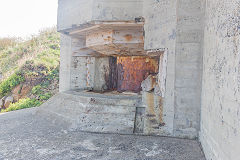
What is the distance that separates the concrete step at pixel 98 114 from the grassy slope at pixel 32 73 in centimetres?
447

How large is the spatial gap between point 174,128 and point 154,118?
38 centimetres

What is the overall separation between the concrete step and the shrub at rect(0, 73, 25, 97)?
626cm

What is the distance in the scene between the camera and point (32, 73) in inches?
352

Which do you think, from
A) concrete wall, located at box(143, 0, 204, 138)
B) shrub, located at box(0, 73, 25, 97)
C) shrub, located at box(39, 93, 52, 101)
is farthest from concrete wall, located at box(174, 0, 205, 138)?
shrub, located at box(0, 73, 25, 97)

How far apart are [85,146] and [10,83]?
27.5ft

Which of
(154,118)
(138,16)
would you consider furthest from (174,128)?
(138,16)

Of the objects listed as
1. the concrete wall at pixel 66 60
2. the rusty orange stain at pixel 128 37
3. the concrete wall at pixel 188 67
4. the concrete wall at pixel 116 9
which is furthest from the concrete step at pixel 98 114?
the concrete wall at pixel 116 9

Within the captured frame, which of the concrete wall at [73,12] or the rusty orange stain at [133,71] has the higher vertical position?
the concrete wall at [73,12]

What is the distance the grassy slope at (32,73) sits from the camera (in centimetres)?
821

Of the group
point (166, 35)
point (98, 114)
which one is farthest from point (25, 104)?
point (166, 35)

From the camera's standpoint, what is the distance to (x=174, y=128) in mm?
2877

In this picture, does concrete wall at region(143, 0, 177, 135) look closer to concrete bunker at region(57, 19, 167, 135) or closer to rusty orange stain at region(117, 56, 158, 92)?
concrete bunker at region(57, 19, 167, 135)

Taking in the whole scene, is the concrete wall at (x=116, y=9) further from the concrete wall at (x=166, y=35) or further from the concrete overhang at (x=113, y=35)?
the concrete wall at (x=166, y=35)

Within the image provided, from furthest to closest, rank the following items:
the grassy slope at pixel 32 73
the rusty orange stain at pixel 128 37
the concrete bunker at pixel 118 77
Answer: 1. the grassy slope at pixel 32 73
2. the rusty orange stain at pixel 128 37
3. the concrete bunker at pixel 118 77
